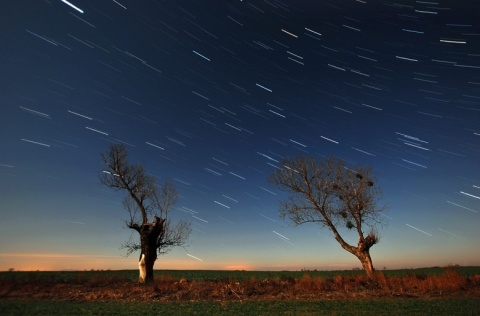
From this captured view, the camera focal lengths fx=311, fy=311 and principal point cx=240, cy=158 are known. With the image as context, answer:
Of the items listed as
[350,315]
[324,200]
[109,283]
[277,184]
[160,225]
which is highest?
[277,184]

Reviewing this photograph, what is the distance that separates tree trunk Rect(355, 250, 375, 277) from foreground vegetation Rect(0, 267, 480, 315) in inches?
127

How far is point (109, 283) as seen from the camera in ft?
90.2

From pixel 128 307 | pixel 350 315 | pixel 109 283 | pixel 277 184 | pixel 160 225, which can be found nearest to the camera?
pixel 350 315

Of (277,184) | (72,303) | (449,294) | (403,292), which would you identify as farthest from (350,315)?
(277,184)

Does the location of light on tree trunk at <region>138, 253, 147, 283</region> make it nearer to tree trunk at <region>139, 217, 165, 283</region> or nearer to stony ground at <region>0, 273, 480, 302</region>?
tree trunk at <region>139, 217, 165, 283</region>

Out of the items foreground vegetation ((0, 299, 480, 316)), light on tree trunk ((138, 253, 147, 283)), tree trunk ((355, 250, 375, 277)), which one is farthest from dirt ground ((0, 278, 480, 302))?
tree trunk ((355, 250, 375, 277))

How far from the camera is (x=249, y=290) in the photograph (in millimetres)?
23859

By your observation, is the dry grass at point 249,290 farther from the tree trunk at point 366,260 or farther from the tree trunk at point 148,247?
the tree trunk at point 366,260

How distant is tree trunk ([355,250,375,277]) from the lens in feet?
104

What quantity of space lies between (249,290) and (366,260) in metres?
14.8

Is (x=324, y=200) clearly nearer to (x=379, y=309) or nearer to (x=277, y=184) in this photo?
(x=277, y=184)

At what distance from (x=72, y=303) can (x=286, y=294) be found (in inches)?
574

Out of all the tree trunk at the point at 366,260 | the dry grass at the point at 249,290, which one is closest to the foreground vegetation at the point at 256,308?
the dry grass at the point at 249,290

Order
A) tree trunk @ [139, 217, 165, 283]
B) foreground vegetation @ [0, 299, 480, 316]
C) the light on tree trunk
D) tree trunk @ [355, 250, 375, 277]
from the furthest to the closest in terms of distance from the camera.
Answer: tree trunk @ [355, 250, 375, 277] → tree trunk @ [139, 217, 165, 283] → the light on tree trunk → foreground vegetation @ [0, 299, 480, 316]
